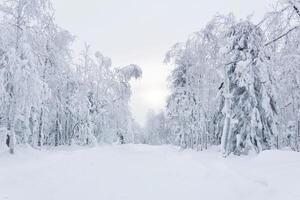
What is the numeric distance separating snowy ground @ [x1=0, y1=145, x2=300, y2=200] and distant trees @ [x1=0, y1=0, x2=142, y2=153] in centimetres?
736

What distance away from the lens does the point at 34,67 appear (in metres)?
22.7

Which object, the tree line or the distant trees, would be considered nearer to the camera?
the tree line

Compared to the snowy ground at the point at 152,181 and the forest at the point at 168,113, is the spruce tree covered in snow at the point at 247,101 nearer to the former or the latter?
the forest at the point at 168,113

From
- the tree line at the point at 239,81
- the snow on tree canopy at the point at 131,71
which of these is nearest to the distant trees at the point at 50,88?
the snow on tree canopy at the point at 131,71

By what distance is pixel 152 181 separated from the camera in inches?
479

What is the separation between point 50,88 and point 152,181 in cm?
2341

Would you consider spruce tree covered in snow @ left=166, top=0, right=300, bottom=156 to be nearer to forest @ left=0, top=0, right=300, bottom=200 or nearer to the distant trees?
forest @ left=0, top=0, right=300, bottom=200

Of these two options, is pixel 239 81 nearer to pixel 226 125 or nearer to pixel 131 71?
pixel 226 125

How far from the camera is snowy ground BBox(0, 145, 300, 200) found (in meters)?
10.2

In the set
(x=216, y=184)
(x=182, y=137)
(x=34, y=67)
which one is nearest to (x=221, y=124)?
(x=182, y=137)

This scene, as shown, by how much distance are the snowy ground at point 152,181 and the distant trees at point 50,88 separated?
7.36 m

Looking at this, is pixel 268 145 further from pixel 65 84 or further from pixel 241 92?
pixel 65 84

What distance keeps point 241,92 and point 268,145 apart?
393 cm

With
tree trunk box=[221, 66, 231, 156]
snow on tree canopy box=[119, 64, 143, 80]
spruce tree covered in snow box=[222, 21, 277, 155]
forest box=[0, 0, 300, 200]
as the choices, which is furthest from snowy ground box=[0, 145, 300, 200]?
snow on tree canopy box=[119, 64, 143, 80]
